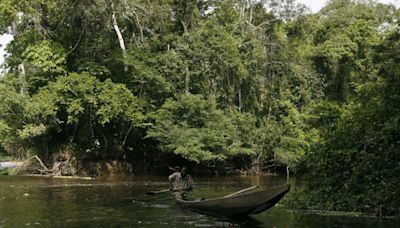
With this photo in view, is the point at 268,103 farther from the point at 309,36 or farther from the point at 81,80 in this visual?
the point at 81,80

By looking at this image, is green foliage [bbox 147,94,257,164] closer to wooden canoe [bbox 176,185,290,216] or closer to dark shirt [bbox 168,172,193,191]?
dark shirt [bbox 168,172,193,191]

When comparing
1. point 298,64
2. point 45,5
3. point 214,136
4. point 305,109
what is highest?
point 45,5

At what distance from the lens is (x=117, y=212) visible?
1494 cm

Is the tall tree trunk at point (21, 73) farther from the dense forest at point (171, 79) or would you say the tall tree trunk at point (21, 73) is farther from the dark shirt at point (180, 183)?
the dark shirt at point (180, 183)

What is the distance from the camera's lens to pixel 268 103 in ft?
118

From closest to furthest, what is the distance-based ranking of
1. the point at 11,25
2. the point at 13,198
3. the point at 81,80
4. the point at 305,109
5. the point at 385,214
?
the point at 385,214 < the point at 13,198 < the point at 81,80 < the point at 11,25 < the point at 305,109

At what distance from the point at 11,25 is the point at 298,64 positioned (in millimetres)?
20525

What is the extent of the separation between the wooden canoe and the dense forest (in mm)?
14282

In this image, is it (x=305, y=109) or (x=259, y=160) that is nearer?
(x=259, y=160)

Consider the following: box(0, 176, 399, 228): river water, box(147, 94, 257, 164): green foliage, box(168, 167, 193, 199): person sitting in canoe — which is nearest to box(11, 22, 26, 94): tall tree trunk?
box(147, 94, 257, 164): green foliage

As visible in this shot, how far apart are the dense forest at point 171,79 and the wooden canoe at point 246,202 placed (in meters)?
14.3

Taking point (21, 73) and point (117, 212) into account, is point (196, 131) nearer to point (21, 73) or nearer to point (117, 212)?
point (21, 73)

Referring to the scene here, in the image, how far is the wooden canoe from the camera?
39.7 feet

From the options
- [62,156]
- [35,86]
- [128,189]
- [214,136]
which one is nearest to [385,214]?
[128,189]
